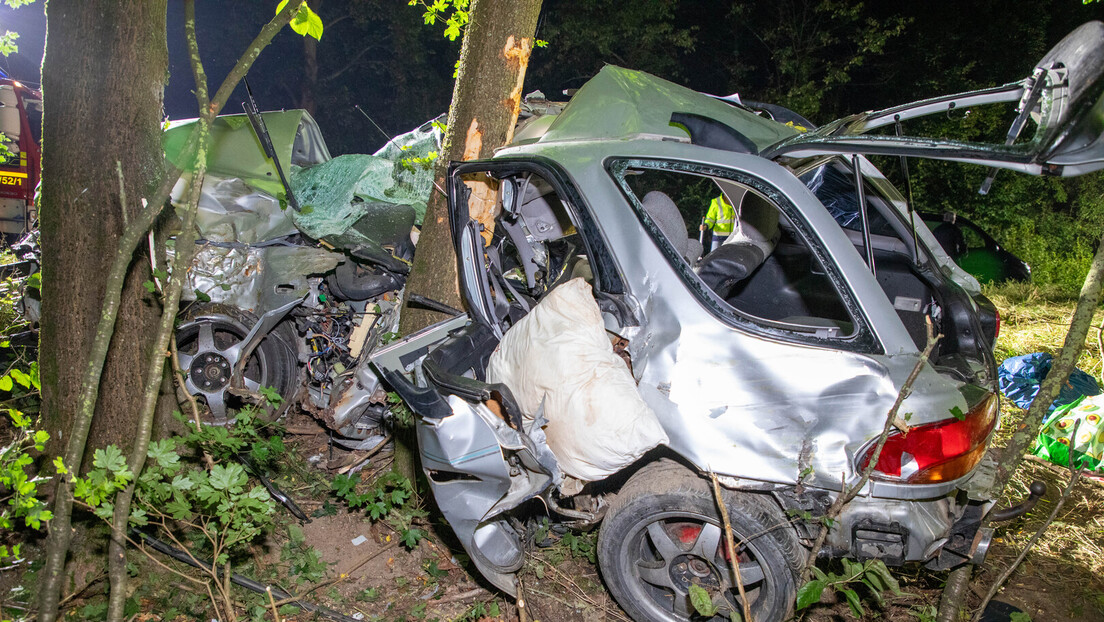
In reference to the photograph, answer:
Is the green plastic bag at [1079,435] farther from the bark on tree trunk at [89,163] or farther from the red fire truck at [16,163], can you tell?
the red fire truck at [16,163]

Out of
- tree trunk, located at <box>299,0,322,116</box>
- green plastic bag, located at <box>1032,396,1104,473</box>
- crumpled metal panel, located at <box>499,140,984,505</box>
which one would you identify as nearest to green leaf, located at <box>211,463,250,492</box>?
crumpled metal panel, located at <box>499,140,984,505</box>

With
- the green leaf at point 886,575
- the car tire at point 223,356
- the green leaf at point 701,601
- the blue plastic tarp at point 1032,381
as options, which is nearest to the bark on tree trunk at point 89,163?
the car tire at point 223,356

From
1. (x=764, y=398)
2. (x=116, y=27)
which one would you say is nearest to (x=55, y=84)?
(x=116, y=27)

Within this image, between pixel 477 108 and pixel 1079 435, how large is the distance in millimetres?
4447

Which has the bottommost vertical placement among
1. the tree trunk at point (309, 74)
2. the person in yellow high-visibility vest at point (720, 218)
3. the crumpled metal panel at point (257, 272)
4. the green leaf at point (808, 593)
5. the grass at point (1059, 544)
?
the grass at point (1059, 544)

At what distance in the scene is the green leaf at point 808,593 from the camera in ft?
6.38

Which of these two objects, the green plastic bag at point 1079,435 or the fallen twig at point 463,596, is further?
the green plastic bag at point 1079,435

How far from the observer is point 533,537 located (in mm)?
3115

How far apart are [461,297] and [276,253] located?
1.59 meters

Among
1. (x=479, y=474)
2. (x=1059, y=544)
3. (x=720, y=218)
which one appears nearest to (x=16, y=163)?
(x=720, y=218)

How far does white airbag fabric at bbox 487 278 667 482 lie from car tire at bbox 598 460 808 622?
0.30m

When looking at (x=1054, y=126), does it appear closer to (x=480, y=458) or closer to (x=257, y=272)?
(x=480, y=458)

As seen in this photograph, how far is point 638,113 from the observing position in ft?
9.14

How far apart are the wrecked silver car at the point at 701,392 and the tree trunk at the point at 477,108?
1.91ft
